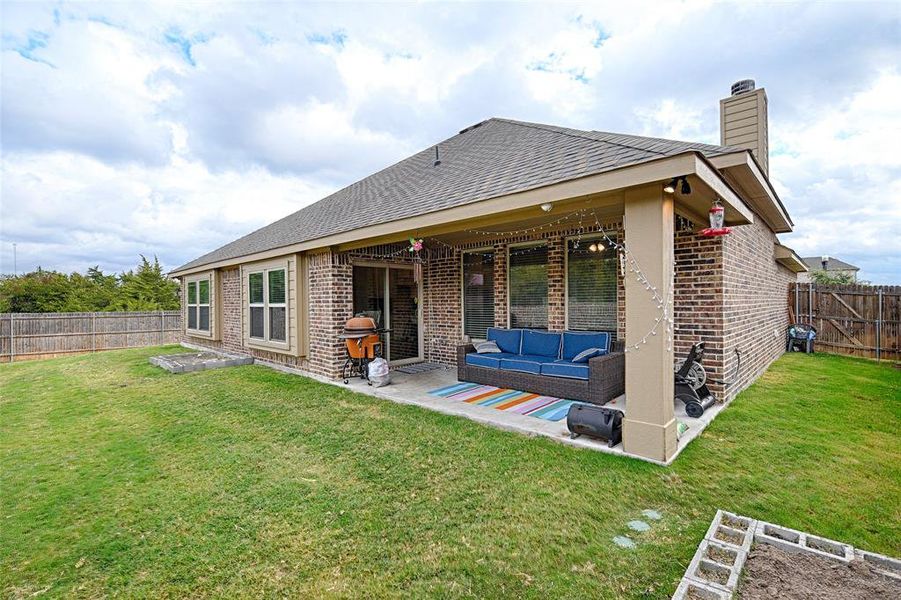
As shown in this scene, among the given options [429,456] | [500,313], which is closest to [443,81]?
[500,313]

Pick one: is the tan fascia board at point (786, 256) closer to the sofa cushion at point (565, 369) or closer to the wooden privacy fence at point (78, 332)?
the sofa cushion at point (565, 369)

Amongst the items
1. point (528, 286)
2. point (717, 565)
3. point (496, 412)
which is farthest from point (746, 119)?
point (717, 565)

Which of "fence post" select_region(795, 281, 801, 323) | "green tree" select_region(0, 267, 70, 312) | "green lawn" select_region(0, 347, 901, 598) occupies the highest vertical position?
"green tree" select_region(0, 267, 70, 312)

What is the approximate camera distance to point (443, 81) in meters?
10.5

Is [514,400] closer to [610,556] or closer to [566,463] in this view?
[566,463]

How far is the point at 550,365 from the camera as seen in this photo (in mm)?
5348

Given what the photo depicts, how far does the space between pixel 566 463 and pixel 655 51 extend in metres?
8.30

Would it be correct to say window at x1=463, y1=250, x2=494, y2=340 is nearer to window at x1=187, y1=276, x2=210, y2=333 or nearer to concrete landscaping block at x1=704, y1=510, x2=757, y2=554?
concrete landscaping block at x1=704, y1=510, x2=757, y2=554

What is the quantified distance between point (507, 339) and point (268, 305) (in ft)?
16.2

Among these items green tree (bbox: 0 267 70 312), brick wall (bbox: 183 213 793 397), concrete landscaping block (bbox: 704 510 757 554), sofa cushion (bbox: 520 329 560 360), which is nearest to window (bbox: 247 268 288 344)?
brick wall (bbox: 183 213 793 397)

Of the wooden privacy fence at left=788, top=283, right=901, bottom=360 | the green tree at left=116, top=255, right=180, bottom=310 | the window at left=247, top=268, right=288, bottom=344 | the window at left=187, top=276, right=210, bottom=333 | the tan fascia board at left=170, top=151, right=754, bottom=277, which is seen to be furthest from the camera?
the green tree at left=116, top=255, right=180, bottom=310

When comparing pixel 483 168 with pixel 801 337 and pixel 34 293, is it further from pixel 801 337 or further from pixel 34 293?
pixel 34 293

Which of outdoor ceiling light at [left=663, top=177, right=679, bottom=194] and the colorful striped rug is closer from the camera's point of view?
outdoor ceiling light at [left=663, top=177, right=679, bottom=194]

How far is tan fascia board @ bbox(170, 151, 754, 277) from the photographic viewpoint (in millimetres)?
→ 2977
